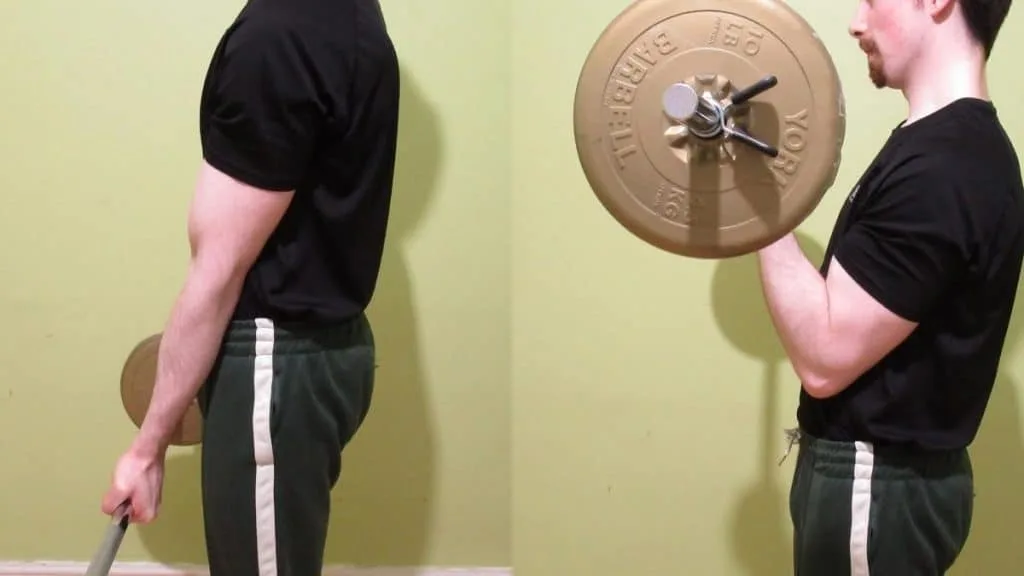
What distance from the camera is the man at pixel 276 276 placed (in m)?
0.94

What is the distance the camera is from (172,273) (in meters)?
1.57

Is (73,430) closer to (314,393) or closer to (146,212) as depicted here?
(146,212)

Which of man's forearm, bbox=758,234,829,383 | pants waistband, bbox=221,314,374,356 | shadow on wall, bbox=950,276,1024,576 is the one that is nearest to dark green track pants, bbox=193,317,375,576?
pants waistband, bbox=221,314,374,356

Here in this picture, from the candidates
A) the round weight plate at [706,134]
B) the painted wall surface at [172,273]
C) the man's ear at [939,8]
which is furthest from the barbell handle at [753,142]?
the painted wall surface at [172,273]

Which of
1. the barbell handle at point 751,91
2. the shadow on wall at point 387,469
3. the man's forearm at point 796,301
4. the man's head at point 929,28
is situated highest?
the man's head at point 929,28

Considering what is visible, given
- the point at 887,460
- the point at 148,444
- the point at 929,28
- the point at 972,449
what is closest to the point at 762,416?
the point at 972,449

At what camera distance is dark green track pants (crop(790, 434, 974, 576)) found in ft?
3.18

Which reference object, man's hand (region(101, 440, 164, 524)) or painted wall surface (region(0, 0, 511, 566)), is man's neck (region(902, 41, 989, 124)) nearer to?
painted wall surface (region(0, 0, 511, 566))

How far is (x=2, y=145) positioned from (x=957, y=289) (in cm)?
146

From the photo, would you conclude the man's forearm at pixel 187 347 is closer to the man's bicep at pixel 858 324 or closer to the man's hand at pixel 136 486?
the man's hand at pixel 136 486

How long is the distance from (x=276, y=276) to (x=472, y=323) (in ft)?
1.95

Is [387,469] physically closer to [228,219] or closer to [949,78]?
[228,219]

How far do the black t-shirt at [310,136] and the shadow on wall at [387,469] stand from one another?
46cm

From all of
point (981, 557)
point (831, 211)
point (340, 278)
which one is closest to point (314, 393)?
point (340, 278)
